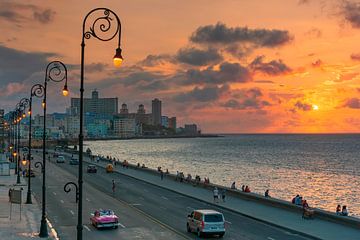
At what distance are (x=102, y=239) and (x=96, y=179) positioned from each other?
4380cm

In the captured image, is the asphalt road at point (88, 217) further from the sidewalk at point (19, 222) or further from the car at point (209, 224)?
the car at point (209, 224)

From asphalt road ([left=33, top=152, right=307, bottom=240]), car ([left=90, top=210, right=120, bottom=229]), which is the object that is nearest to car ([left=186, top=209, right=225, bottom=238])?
asphalt road ([left=33, top=152, right=307, bottom=240])

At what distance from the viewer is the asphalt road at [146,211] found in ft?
101

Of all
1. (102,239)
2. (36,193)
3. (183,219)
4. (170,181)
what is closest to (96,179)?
(170,181)

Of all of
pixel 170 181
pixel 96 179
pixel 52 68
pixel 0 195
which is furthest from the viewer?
pixel 96 179

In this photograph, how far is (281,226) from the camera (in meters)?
32.2

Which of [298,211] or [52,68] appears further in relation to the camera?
[298,211]

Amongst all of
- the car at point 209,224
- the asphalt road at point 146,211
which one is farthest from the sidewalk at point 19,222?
the car at point 209,224

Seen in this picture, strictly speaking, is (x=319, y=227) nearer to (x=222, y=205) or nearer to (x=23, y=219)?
(x=222, y=205)

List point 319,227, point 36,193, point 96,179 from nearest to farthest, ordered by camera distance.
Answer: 1. point 319,227
2. point 36,193
3. point 96,179

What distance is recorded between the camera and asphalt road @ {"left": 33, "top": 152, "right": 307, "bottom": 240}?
101ft

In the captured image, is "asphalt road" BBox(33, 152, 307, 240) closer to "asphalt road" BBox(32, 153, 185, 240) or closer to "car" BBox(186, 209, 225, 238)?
"asphalt road" BBox(32, 153, 185, 240)

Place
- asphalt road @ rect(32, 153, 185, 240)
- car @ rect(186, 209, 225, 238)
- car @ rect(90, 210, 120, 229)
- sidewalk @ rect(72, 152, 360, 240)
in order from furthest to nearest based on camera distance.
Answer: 1. car @ rect(90, 210, 120, 229)
2. asphalt road @ rect(32, 153, 185, 240)
3. sidewalk @ rect(72, 152, 360, 240)
4. car @ rect(186, 209, 225, 238)

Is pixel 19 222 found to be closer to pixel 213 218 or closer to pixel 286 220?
pixel 213 218
